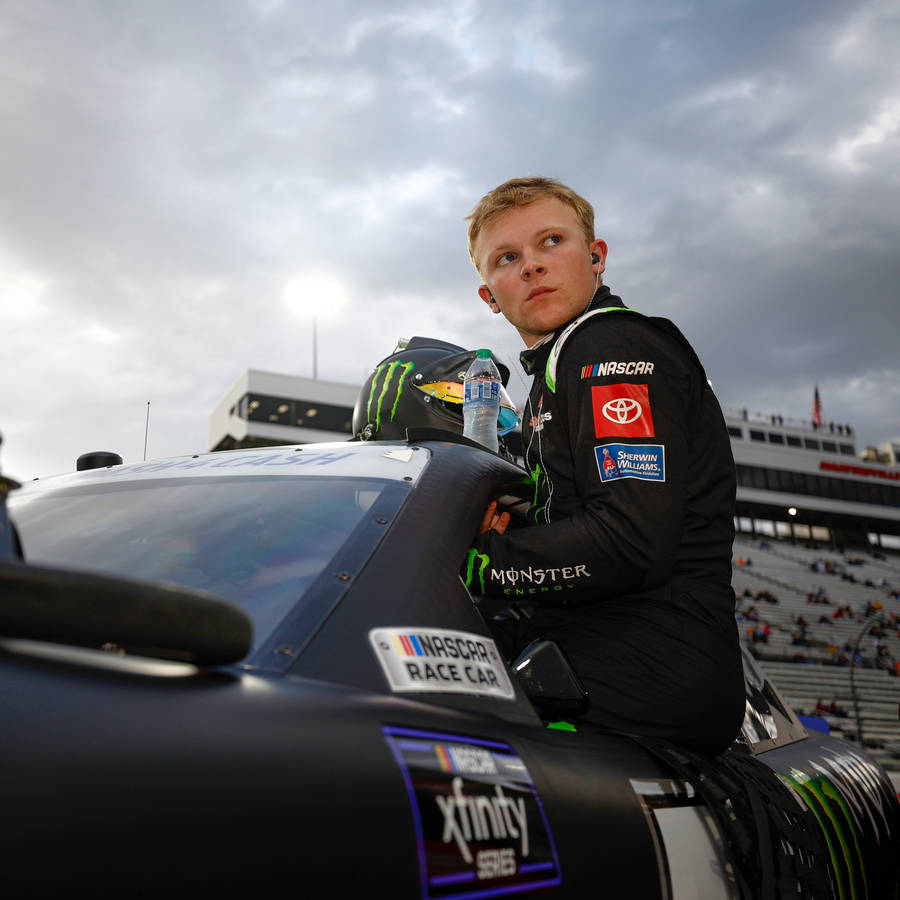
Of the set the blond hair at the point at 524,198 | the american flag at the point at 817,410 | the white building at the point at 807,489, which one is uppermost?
the american flag at the point at 817,410

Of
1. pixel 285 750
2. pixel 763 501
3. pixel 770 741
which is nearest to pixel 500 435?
pixel 770 741

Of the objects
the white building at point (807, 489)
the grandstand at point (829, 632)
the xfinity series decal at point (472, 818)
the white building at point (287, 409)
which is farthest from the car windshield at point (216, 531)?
the white building at point (807, 489)

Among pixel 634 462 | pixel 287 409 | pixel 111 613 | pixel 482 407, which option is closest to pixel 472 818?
pixel 111 613

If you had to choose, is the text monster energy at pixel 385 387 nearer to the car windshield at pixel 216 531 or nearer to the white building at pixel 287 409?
the car windshield at pixel 216 531

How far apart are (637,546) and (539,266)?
925 millimetres

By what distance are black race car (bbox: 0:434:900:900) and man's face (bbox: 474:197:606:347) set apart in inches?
20.9

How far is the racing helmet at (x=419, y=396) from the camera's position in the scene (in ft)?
11.7

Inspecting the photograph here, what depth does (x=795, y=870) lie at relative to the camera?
1.58 m

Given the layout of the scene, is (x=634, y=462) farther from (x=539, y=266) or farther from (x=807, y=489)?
(x=807, y=489)

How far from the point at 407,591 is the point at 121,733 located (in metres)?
0.61

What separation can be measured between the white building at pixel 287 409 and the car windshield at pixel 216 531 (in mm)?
42748

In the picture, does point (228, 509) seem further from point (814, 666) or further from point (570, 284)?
point (814, 666)

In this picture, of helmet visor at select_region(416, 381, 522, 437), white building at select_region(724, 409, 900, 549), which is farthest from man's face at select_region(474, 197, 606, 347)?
white building at select_region(724, 409, 900, 549)

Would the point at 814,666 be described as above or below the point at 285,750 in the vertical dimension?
below
